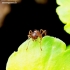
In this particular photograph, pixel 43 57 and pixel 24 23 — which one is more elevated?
pixel 24 23

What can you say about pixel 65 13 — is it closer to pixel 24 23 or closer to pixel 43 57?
pixel 43 57

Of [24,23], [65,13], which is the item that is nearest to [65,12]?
[65,13]

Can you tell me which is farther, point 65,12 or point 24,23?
point 24,23

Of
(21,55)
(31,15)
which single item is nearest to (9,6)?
(31,15)

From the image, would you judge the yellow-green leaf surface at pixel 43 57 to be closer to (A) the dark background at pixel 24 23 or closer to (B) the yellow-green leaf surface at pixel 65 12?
(B) the yellow-green leaf surface at pixel 65 12

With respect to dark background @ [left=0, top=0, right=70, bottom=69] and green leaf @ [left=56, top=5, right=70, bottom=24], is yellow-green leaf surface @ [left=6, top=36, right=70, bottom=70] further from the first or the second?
dark background @ [left=0, top=0, right=70, bottom=69]

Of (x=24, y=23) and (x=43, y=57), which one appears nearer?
(x=43, y=57)

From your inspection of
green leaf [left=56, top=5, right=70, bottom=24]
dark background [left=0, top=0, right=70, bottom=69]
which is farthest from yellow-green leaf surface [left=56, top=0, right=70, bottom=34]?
dark background [left=0, top=0, right=70, bottom=69]
